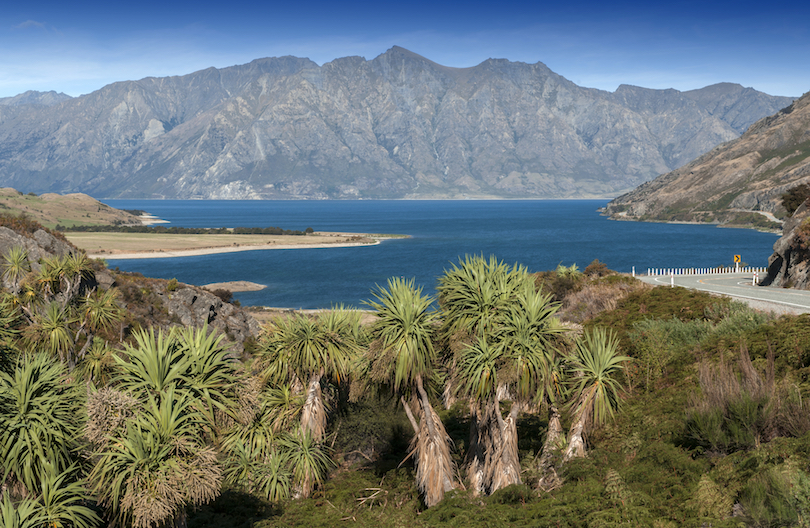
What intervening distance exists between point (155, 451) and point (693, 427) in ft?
46.5

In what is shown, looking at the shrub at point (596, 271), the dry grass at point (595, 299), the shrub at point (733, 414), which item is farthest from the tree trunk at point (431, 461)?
the shrub at point (596, 271)

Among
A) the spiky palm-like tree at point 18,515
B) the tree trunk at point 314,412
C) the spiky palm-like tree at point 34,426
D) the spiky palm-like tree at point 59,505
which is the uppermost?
the spiky palm-like tree at point 34,426

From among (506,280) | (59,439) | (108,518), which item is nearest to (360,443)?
(506,280)

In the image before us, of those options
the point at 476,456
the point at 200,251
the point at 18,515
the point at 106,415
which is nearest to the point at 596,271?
the point at 476,456

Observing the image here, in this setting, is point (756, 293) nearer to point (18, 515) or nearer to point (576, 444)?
point (576, 444)

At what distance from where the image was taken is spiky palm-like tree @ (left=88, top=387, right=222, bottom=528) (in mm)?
12234

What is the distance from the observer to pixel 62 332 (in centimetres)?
2580

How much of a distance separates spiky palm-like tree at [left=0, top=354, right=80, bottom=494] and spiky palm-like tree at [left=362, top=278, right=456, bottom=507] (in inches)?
331

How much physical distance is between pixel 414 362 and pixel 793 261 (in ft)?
162

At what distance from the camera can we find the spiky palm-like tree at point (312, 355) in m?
20.9

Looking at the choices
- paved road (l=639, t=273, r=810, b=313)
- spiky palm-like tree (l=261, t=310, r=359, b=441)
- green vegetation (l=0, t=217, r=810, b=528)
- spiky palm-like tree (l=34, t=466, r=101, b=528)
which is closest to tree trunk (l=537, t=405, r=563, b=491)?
green vegetation (l=0, t=217, r=810, b=528)

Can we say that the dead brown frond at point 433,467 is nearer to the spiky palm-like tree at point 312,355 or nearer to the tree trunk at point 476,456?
the tree trunk at point 476,456

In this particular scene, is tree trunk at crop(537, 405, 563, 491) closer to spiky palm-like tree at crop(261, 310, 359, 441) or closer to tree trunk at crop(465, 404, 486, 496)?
tree trunk at crop(465, 404, 486, 496)

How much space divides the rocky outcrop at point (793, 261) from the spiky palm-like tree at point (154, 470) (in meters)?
51.8
